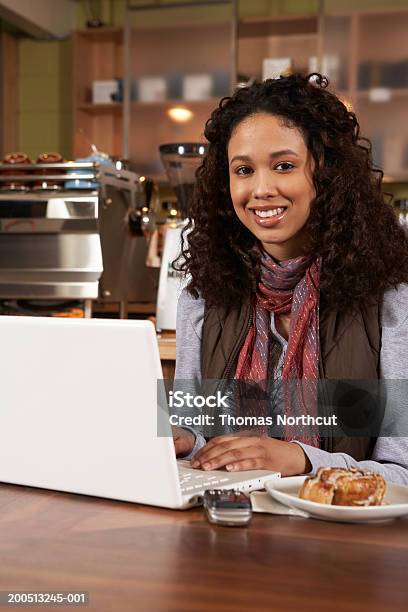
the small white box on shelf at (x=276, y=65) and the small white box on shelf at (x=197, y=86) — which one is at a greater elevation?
the small white box on shelf at (x=276, y=65)

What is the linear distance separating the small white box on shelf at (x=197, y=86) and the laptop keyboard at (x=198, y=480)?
424cm

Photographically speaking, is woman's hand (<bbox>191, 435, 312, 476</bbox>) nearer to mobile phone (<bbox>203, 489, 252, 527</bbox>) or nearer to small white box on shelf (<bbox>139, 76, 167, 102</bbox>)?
mobile phone (<bbox>203, 489, 252, 527</bbox>)

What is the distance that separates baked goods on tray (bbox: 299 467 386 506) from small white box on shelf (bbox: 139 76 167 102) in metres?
4.45

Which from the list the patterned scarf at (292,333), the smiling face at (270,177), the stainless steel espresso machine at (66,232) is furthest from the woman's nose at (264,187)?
the stainless steel espresso machine at (66,232)

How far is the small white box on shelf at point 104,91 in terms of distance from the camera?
5.29 metres

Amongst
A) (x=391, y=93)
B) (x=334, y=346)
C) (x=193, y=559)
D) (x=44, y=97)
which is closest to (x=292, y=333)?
(x=334, y=346)

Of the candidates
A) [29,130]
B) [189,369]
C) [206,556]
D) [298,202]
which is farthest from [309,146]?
[29,130]

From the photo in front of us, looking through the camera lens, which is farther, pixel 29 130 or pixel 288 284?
pixel 29 130

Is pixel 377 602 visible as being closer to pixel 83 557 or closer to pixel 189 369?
pixel 83 557

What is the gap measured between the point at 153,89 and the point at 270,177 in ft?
12.6

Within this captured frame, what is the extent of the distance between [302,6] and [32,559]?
16.1 ft

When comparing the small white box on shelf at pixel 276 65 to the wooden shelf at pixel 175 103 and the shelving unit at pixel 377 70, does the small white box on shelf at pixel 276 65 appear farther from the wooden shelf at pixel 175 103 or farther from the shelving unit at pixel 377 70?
the wooden shelf at pixel 175 103

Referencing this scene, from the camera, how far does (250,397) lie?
61.8 inches

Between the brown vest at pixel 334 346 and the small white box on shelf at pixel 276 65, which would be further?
the small white box on shelf at pixel 276 65
